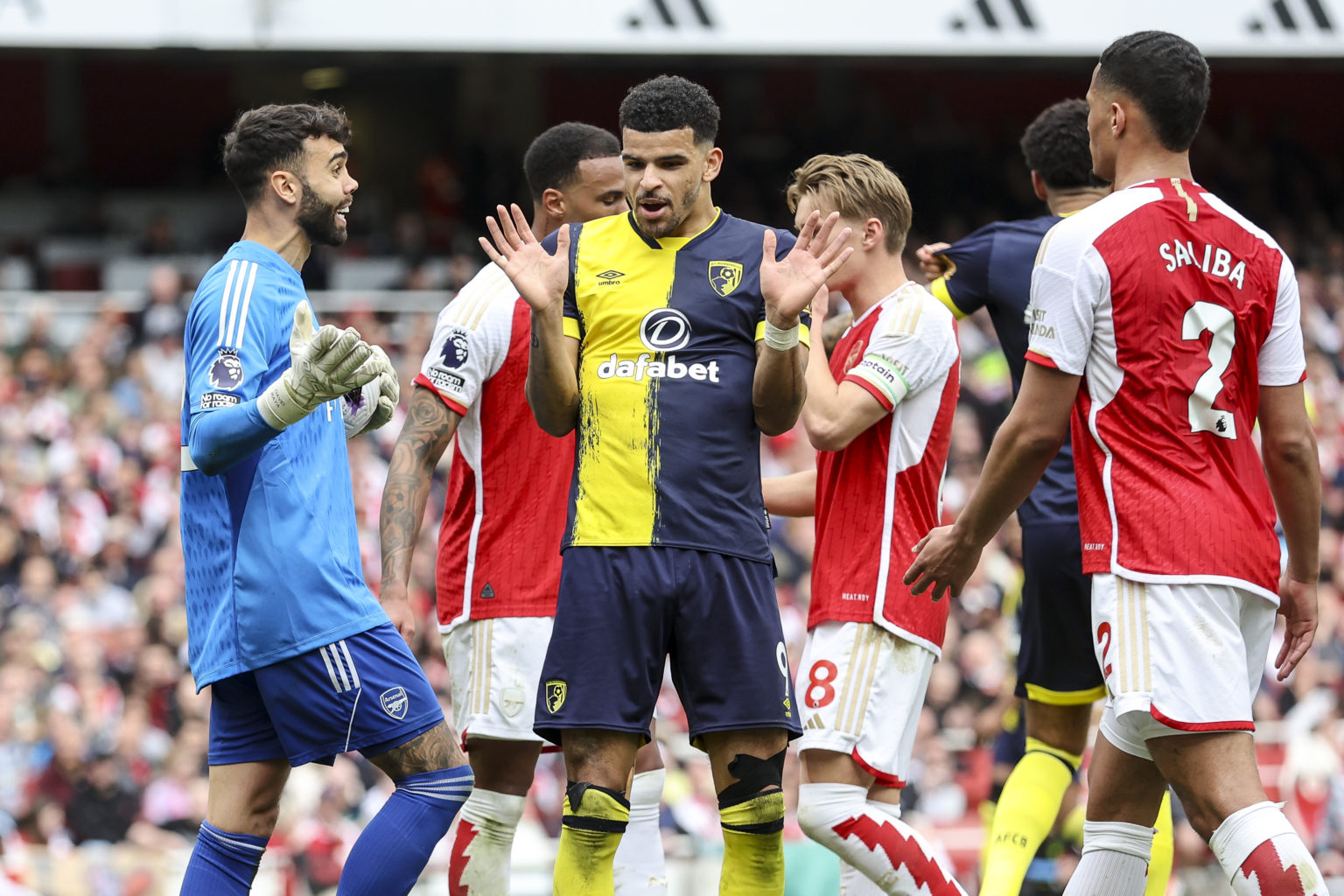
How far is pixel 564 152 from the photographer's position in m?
5.84

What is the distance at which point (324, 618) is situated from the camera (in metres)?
4.64

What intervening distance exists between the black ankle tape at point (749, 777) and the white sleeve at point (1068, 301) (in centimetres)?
134

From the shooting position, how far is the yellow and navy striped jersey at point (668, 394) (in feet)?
15.1

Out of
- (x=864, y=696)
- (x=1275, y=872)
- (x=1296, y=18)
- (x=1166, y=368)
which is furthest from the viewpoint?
(x=1296, y=18)

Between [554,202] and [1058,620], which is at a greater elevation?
[554,202]

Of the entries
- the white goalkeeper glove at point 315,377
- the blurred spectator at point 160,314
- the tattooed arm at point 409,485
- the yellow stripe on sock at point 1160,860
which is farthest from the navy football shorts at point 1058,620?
the blurred spectator at point 160,314

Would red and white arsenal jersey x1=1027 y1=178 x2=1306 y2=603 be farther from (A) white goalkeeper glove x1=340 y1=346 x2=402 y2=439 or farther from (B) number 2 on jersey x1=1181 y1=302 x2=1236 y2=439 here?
(A) white goalkeeper glove x1=340 y1=346 x2=402 y2=439

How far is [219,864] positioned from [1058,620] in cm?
291

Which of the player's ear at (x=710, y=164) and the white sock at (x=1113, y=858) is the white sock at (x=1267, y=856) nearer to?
the white sock at (x=1113, y=858)

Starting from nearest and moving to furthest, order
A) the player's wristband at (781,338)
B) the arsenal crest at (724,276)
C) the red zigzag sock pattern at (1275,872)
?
the red zigzag sock pattern at (1275,872), the player's wristband at (781,338), the arsenal crest at (724,276)

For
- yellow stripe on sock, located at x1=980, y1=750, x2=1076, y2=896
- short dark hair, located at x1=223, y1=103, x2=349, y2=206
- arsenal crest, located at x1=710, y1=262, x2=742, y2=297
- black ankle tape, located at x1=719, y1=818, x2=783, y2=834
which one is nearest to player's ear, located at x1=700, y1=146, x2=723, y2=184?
arsenal crest, located at x1=710, y1=262, x2=742, y2=297

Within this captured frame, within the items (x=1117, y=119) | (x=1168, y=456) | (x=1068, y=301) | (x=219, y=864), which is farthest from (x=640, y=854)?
(x=1117, y=119)

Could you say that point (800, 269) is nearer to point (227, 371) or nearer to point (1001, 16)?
point (227, 371)

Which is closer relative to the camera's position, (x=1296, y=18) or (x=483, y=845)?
(x=483, y=845)
